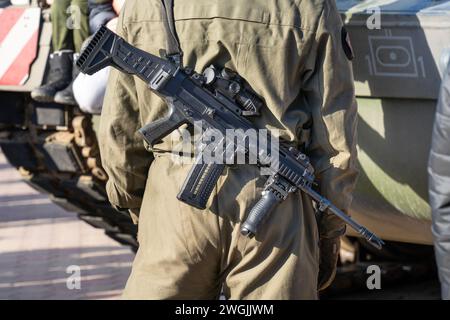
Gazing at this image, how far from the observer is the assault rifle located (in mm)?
4082

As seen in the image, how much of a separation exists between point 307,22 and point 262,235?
0.72m

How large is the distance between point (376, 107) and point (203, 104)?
1471 millimetres

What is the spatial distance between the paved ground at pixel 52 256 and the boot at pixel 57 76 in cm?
115

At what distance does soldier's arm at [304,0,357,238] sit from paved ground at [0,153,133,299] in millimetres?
3112

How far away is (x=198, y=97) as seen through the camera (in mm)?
4145

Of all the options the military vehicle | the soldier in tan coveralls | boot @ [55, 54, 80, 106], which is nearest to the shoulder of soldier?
the soldier in tan coveralls

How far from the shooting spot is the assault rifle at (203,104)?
408cm

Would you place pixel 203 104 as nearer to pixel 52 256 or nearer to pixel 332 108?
pixel 332 108

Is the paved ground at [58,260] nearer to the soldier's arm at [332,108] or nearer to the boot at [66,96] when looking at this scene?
the boot at [66,96]

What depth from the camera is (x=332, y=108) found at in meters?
4.12

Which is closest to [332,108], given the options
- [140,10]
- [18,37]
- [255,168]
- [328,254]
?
[255,168]

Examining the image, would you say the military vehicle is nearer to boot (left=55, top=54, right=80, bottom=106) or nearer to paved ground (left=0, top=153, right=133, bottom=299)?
boot (left=55, top=54, right=80, bottom=106)

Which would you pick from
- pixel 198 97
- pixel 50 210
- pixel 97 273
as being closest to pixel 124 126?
pixel 198 97
